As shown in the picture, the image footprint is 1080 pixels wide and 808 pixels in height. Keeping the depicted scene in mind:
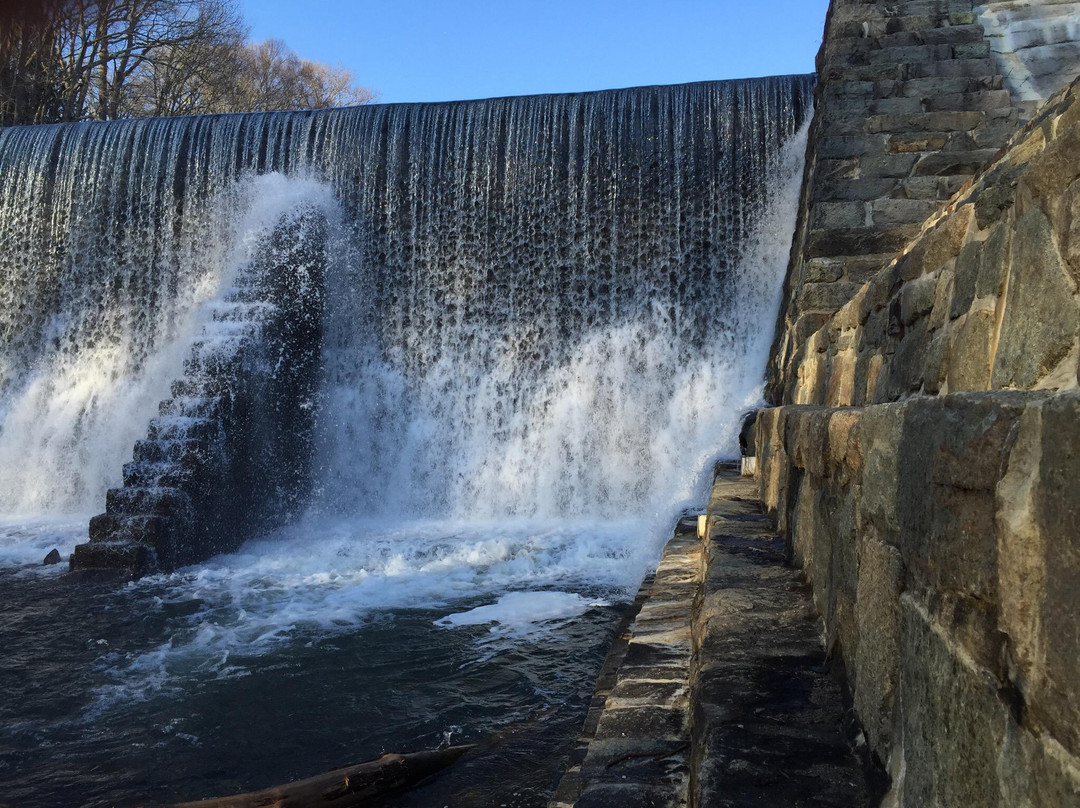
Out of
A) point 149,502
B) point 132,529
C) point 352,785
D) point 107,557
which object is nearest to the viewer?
point 352,785

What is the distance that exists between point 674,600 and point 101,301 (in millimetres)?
11783

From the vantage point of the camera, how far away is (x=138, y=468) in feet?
30.3

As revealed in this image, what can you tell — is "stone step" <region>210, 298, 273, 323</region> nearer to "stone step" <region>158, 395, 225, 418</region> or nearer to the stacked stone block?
"stone step" <region>158, 395, 225, 418</region>

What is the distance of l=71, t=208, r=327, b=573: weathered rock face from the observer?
8641mm

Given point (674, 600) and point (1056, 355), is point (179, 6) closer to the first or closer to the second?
point (674, 600)

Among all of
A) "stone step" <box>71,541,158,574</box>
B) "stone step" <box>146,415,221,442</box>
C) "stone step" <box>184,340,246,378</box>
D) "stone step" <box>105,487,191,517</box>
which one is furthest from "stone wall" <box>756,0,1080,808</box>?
"stone step" <box>184,340,246,378</box>

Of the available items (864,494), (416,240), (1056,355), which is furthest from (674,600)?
(416,240)

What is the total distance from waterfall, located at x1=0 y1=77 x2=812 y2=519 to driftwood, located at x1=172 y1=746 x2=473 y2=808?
19.9 ft

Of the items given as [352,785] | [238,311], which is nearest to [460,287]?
[238,311]

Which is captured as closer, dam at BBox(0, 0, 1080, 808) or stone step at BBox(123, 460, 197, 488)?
dam at BBox(0, 0, 1080, 808)

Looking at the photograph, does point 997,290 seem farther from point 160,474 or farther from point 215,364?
point 215,364

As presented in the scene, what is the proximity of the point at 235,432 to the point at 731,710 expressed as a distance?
29.6ft

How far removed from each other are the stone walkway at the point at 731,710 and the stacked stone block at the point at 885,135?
437cm

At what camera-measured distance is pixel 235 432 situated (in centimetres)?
1000
